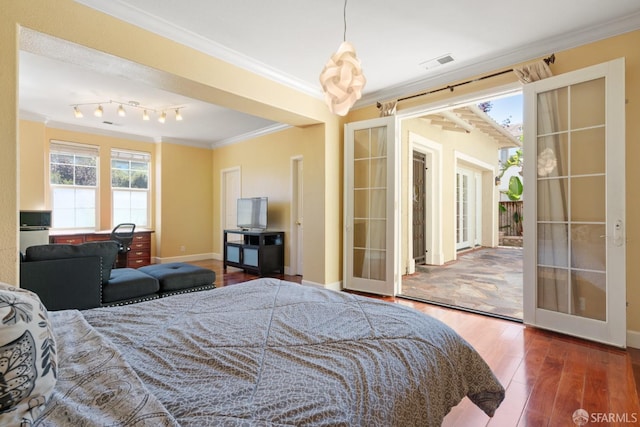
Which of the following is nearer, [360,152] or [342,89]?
[342,89]

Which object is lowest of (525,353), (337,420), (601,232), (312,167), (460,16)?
(525,353)

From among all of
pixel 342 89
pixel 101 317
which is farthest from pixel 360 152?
pixel 101 317

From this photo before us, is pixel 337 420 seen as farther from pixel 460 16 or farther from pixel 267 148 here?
pixel 267 148

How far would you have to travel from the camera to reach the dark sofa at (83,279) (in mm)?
2529

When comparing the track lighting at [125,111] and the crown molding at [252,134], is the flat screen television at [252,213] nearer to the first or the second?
the crown molding at [252,134]

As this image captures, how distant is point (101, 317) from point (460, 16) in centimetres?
321

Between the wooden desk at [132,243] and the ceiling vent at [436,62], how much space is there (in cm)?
563

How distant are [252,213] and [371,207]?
2623 mm

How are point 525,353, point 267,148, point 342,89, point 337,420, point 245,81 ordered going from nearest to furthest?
point 337,420
point 342,89
point 525,353
point 245,81
point 267,148

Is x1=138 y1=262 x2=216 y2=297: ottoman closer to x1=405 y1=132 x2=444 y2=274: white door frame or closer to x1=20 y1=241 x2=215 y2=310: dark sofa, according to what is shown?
x1=20 y1=241 x2=215 y2=310: dark sofa

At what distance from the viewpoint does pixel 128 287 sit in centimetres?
304

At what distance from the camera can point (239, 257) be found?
567cm

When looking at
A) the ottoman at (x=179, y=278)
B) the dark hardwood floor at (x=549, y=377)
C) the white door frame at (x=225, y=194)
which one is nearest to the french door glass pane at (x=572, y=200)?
the dark hardwood floor at (x=549, y=377)

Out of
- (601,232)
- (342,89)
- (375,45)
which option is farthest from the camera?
(375,45)
